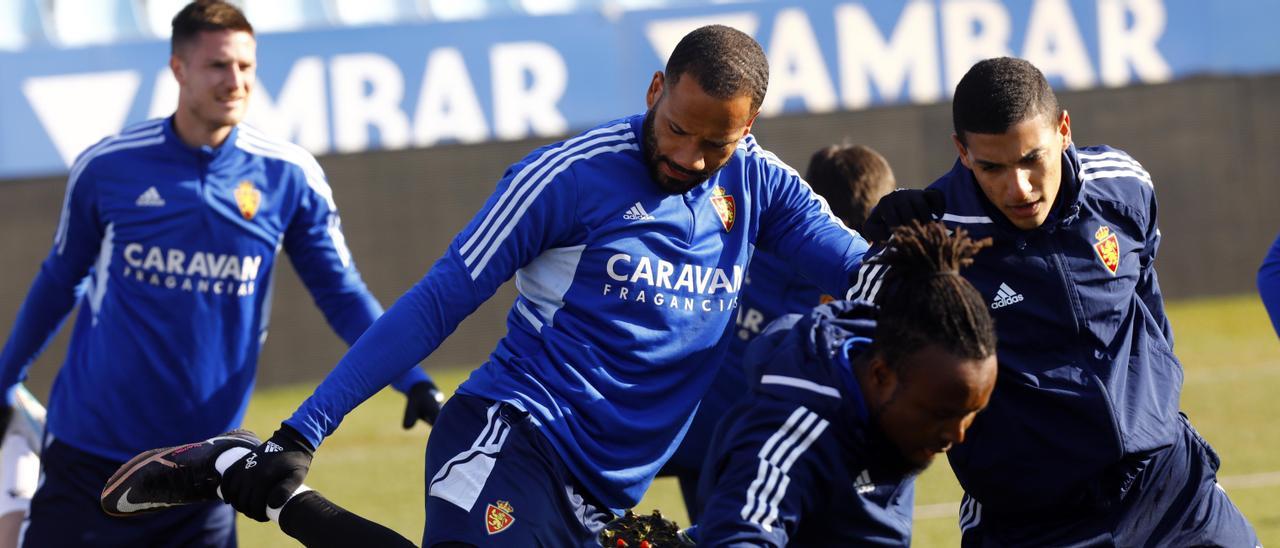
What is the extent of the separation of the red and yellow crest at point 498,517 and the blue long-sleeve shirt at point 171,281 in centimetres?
138

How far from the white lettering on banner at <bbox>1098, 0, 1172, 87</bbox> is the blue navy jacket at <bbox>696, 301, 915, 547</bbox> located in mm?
10146

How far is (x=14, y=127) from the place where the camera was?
11133 mm

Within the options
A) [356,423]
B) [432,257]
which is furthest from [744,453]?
[432,257]

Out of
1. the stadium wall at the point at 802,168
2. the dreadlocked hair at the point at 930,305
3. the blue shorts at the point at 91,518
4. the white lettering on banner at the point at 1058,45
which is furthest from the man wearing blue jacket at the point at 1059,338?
the white lettering on banner at the point at 1058,45

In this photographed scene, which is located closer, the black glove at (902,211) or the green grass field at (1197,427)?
the black glove at (902,211)

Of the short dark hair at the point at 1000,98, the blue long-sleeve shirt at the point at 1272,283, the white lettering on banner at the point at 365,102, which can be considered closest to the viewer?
the short dark hair at the point at 1000,98

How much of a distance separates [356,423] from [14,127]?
328 cm

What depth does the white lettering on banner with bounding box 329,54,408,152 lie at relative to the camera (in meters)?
11.7

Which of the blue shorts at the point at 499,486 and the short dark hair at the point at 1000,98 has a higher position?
the short dark hair at the point at 1000,98

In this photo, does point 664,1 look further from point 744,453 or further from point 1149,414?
point 744,453

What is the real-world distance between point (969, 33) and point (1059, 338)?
9053 mm

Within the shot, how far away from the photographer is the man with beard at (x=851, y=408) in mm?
2922

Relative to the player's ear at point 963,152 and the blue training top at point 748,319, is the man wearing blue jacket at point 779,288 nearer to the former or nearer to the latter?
the blue training top at point 748,319

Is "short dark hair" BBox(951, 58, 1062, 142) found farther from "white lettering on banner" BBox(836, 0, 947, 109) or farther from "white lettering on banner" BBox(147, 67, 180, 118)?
"white lettering on banner" BBox(836, 0, 947, 109)
